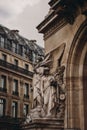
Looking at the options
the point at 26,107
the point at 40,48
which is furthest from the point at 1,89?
the point at 40,48

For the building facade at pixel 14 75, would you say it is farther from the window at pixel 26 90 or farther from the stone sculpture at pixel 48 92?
the stone sculpture at pixel 48 92

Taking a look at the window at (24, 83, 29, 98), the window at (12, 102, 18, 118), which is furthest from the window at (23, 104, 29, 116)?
the window at (12, 102, 18, 118)

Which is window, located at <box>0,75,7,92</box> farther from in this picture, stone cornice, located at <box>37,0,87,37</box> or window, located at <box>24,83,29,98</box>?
stone cornice, located at <box>37,0,87,37</box>

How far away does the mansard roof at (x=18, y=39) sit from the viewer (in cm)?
5531

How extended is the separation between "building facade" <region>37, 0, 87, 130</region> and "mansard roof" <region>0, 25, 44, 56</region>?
39253 mm

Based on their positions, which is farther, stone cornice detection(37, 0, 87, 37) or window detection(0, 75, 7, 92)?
window detection(0, 75, 7, 92)

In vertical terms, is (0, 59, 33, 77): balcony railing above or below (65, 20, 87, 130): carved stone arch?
above

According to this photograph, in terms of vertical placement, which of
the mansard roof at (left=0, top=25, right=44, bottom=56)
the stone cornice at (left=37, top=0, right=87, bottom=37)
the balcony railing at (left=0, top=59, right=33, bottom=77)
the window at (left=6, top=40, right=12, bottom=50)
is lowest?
the stone cornice at (left=37, top=0, right=87, bottom=37)

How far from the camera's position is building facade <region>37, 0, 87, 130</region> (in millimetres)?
13672

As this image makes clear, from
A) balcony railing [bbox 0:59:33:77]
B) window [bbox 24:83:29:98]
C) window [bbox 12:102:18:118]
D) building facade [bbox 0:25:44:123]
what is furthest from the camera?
window [bbox 24:83:29:98]

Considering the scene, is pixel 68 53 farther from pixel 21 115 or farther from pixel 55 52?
pixel 21 115

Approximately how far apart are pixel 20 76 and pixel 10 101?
13.9 ft

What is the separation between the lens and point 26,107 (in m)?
55.4

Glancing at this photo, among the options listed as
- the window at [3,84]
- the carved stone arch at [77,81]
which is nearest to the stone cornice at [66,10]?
the carved stone arch at [77,81]
